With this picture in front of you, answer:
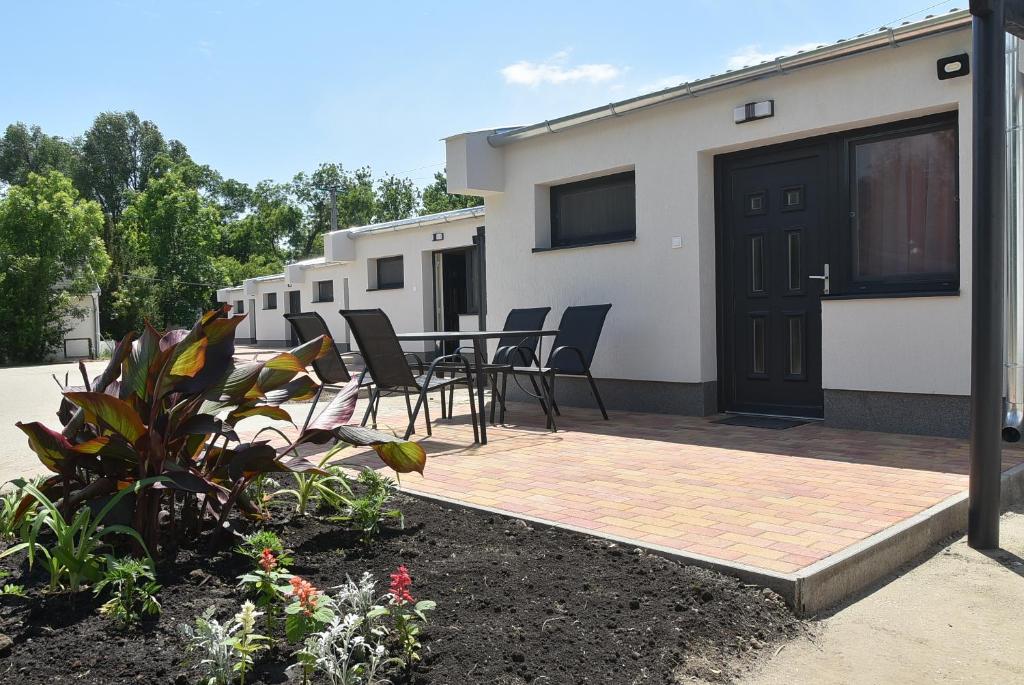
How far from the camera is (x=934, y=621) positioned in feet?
9.00

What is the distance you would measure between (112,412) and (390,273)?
55.9 ft

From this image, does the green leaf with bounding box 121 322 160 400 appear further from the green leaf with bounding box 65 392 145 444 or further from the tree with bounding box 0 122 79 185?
the tree with bounding box 0 122 79 185

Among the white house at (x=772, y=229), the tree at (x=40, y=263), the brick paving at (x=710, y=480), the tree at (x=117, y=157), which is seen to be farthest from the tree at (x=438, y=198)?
the brick paving at (x=710, y=480)

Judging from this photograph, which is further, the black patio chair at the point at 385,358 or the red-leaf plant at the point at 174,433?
the black patio chair at the point at 385,358

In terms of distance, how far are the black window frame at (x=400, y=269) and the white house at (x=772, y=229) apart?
396 inches

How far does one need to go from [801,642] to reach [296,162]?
193 feet

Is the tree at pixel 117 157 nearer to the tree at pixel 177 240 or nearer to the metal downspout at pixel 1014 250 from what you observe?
the tree at pixel 177 240

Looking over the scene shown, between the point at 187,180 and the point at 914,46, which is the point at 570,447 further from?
the point at 187,180

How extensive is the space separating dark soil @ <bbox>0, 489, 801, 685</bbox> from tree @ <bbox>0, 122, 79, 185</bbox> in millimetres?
59479

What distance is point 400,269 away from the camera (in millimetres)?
19141

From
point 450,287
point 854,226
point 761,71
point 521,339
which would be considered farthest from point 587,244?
point 450,287

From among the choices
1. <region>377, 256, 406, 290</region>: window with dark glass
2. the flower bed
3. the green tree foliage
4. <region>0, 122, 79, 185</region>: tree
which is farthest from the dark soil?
<region>0, 122, 79, 185</region>: tree

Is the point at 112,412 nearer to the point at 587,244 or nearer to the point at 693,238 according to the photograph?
the point at 693,238

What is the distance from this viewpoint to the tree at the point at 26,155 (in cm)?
5431
